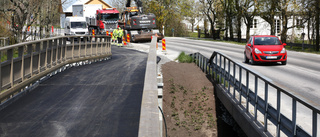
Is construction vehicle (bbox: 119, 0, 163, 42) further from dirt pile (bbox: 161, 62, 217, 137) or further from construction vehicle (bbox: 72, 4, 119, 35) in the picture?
dirt pile (bbox: 161, 62, 217, 137)

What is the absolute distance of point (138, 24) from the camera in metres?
40.7

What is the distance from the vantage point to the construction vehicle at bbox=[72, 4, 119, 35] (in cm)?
4459

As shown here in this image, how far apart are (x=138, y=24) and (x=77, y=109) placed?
32.3 meters

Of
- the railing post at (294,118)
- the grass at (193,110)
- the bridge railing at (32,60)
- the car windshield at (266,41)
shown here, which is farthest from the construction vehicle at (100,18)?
the railing post at (294,118)

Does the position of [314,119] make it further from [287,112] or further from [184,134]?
[184,134]

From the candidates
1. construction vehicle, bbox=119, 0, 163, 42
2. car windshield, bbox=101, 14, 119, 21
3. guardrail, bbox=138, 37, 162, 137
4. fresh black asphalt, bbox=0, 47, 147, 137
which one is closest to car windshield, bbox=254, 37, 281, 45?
fresh black asphalt, bbox=0, 47, 147, 137

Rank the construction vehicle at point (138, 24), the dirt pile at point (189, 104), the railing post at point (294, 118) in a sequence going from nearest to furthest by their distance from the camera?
the railing post at point (294, 118), the dirt pile at point (189, 104), the construction vehicle at point (138, 24)

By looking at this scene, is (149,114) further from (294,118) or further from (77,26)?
(77,26)

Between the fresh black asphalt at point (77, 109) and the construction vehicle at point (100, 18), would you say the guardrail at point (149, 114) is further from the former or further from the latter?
the construction vehicle at point (100, 18)

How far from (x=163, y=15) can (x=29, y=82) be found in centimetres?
6947

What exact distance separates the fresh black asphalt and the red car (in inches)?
400

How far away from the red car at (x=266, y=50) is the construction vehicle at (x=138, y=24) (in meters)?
19.1

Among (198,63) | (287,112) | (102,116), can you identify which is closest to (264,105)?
(287,112)

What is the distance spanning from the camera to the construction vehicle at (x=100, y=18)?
44.6m
